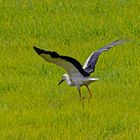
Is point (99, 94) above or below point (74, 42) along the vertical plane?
below

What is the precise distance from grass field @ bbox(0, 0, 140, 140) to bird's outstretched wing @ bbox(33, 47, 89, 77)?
56cm

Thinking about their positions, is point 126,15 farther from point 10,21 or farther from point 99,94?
point 99,94

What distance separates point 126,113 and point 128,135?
102 cm

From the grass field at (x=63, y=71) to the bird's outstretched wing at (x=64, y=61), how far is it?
1.83 feet

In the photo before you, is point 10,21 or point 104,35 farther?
point 10,21

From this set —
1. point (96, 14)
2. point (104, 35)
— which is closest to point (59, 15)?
point (96, 14)

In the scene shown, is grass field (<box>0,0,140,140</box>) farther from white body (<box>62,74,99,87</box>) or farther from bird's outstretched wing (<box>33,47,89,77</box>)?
bird's outstretched wing (<box>33,47,89,77</box>)

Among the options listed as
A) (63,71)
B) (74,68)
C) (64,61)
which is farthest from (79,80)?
(63,71)

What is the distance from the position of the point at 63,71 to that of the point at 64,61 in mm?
4253

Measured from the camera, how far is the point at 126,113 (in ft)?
35.9

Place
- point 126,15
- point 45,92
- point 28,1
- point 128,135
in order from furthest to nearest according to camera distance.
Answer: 1. point 28,1
2. point 126,15
3. point 45,92
4. point 128,135

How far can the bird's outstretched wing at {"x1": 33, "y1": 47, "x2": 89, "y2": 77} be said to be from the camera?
32.3 feet

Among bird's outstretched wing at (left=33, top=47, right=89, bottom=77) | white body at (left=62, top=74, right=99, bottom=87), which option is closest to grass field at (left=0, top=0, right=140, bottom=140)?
white body at (left=62, top=74, right=99, bottom=87)

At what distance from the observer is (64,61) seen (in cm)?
1057
